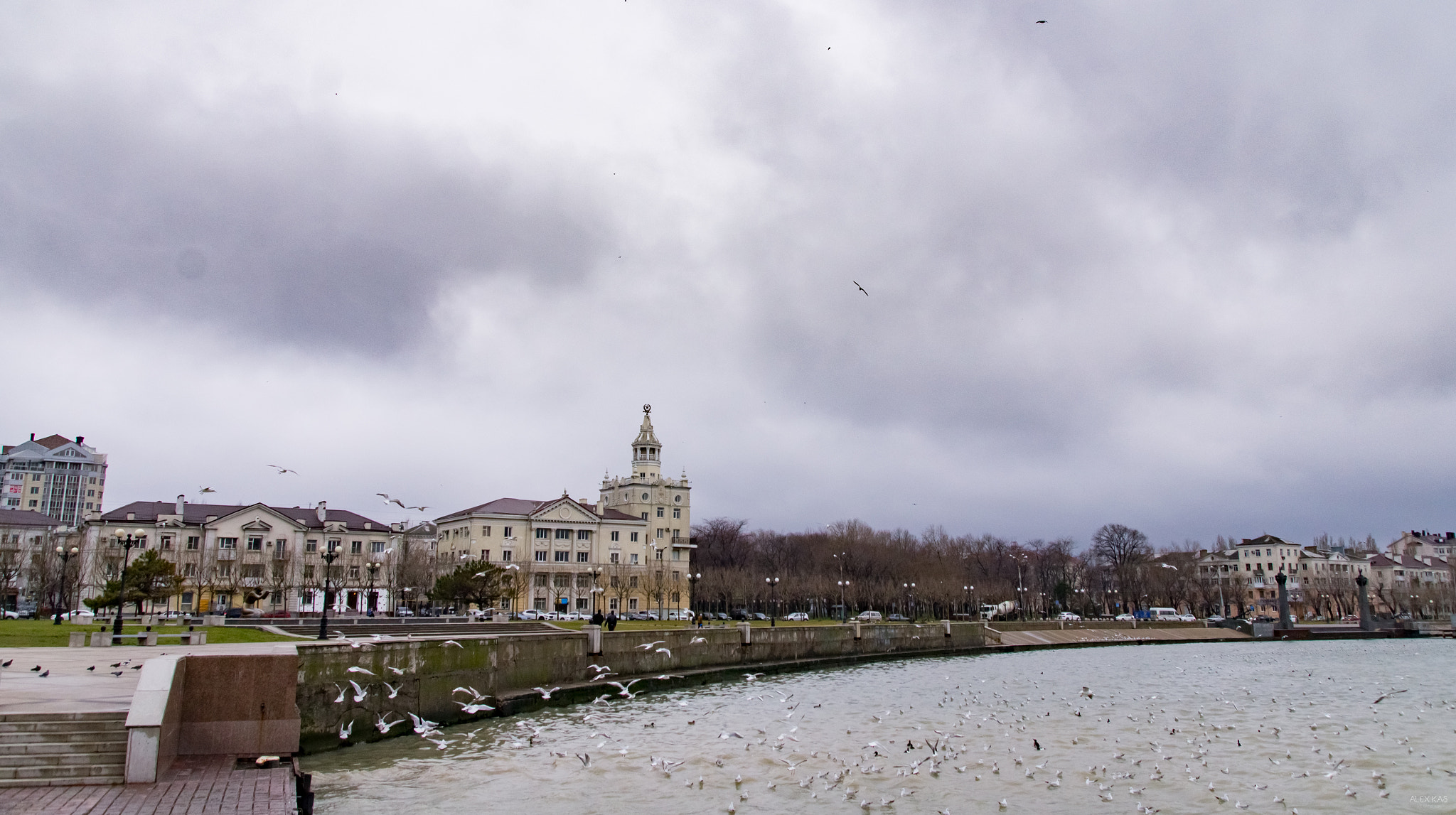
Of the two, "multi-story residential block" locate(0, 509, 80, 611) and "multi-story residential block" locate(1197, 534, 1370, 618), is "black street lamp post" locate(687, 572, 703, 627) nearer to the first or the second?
"multi-story residential block" locate(0, 509, 80, 611)

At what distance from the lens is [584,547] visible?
9425 centimetres

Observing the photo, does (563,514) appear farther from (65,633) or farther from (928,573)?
(65,633)

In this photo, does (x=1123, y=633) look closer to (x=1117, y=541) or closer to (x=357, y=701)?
(x=1117, y=541)

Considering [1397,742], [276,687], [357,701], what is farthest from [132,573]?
[1397,742]

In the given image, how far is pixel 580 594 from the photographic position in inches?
3556

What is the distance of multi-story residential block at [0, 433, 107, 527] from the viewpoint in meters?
144

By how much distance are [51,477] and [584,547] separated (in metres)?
102

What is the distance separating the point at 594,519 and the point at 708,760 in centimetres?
7510

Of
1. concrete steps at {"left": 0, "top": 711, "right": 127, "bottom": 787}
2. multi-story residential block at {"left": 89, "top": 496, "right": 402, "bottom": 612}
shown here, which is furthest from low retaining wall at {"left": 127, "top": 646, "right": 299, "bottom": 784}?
multi-story residential block at {"left": 89, "top": 496, "right": 402, "bottom": 612}

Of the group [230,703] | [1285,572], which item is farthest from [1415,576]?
[230,703]

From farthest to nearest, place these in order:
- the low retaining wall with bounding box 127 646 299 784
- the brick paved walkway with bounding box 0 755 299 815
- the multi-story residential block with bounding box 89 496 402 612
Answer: the multi-story residential block with bounding box 89 496 402 612
the low retaining wall with bounding box 127 646 299 784
the brick paved walkway with bounding box 0 755 299 815

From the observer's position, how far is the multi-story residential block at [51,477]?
14375 cm

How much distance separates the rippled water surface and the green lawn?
13193 millimetres

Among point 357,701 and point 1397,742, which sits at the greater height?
point 357,701
